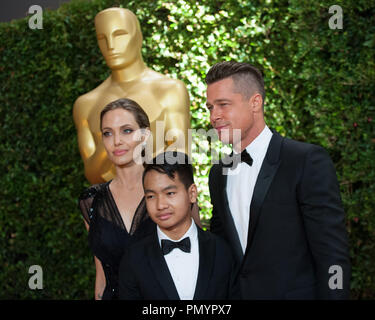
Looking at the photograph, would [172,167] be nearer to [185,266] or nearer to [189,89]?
[185,266]

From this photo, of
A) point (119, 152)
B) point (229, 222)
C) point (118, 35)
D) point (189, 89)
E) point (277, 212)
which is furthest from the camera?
point (189, 89)

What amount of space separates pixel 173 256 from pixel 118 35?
6.48 feet

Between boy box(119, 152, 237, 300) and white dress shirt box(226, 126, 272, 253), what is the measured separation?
0.38ft

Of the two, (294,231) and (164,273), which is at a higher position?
(294,231)

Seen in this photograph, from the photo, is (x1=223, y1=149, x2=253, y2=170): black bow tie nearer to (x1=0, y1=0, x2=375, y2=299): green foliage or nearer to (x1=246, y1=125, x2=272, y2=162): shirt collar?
(x1=246, y1=125, x2=272, y2=162): shirt collar

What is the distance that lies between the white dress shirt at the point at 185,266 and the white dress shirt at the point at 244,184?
19cm

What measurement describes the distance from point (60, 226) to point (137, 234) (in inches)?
121

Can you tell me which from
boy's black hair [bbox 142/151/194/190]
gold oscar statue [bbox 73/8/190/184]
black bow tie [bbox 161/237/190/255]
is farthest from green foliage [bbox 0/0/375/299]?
black bow tie [bbox 161/237/190/255]

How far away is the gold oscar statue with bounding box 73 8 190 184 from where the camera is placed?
10.4 ft

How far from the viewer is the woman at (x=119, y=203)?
6.59ft

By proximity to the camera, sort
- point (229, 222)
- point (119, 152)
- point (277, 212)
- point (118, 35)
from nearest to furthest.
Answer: point (277, 212)
point (229, 222)
point (119, 152)
point (118, 35)

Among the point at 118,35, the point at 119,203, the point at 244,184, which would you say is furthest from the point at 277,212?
the point at 118,35

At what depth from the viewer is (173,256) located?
1839 mm
